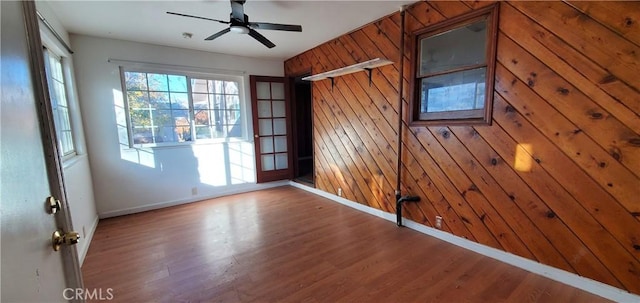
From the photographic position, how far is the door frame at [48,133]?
2.87 feet

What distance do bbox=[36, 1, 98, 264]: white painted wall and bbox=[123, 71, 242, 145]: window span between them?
1.88 ft

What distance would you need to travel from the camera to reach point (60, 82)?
290 cm

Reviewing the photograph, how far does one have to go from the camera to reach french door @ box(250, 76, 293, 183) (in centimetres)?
478

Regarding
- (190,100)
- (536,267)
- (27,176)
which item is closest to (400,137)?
(536,267)

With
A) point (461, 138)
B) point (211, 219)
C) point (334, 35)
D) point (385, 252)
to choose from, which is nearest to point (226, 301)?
point (385, 252)

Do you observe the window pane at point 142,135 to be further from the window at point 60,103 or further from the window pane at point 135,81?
the window at point 60,103

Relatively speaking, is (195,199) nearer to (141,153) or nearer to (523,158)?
(141,153)

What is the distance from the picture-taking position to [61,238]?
2.96 feet

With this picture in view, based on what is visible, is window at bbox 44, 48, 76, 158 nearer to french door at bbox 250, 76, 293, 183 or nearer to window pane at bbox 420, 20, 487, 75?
french door at bbox 250, 76, 293, 183

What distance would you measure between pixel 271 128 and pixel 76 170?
2863 millimetres

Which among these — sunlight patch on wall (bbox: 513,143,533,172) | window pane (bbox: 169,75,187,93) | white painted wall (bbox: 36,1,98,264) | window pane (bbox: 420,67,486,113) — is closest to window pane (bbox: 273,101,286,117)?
window pane (bbox: 169,75,187,93)

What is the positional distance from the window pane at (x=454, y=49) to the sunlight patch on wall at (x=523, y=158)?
80 cm

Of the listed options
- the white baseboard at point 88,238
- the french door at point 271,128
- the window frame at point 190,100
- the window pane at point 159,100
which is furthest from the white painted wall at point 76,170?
the french door at point 271,128

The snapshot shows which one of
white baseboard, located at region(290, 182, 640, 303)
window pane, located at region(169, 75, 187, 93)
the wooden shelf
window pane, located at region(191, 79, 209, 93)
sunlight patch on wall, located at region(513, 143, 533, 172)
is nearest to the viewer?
white baseboard, located at region(290, 182, 640, 303)
